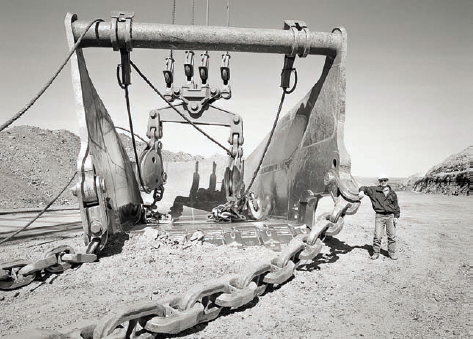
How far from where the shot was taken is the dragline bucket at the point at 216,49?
3.45 meters

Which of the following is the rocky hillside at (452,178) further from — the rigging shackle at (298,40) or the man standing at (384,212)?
the rigging shackle at (298,40)

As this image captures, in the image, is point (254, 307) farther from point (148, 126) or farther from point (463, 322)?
point (148, 126)

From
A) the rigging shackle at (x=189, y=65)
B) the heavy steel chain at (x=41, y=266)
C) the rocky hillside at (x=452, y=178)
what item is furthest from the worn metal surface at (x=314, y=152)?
the rocky hillside at (x=452, y=178)

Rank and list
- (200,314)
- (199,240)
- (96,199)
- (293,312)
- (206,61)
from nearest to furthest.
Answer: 1. (200,314)
2. (293,312)
3. (96,199)
4. (199,240)
5. (206,61)

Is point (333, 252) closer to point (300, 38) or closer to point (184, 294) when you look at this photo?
point (300, 38)

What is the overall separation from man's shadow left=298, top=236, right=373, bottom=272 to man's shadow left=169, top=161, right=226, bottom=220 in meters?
3.39

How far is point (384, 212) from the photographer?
446cm

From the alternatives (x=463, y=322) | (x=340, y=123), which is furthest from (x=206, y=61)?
(x=463, y=322)

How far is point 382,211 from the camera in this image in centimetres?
447

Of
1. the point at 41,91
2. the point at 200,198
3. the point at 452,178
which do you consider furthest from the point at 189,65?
the point at 452,178

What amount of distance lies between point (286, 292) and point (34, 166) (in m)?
19.6

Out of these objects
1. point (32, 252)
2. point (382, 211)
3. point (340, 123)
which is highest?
point (340, 123)

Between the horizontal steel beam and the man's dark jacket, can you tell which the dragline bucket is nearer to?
the horizontal steel beam

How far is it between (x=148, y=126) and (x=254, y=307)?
4366mm
